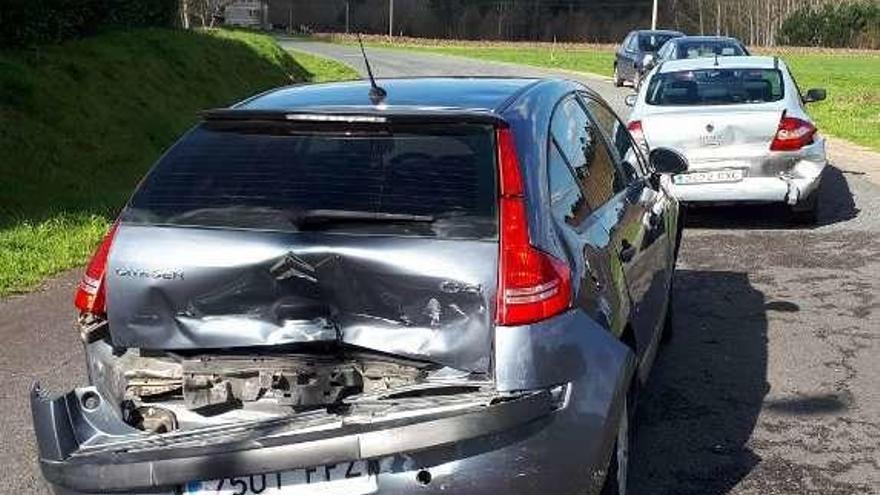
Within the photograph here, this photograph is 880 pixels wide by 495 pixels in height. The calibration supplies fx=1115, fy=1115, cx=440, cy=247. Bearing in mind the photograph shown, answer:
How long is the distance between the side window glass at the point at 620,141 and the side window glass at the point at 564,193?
1.07 meters

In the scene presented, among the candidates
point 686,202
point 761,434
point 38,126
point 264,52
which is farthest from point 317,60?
point 761,434

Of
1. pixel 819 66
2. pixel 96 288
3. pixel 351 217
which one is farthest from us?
pixel 819 66

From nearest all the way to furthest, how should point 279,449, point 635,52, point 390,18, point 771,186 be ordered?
1. point 279,449
2. point 771,186
3. point 635,52
4. point 390,18

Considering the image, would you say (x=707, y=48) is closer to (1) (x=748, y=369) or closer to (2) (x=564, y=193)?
(1) (x=748, y=369)

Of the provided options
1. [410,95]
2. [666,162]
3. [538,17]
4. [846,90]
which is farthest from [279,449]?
[538,17]

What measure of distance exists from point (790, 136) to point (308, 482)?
25.6 feet

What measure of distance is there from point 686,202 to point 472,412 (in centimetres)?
735

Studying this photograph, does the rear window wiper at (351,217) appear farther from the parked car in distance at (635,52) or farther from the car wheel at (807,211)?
the parked car in distance at (635,52)

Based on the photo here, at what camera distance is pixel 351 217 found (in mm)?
3551

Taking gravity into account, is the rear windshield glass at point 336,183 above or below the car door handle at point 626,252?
above

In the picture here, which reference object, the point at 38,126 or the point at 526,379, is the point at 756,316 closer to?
the point at 526,379

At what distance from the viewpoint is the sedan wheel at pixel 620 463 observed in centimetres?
383

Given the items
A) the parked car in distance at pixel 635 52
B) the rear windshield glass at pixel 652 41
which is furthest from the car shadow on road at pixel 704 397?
the rear windshield glass at pixel 652 41

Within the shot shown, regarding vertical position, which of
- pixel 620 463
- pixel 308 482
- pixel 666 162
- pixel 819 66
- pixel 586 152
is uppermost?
pixel 586 152
